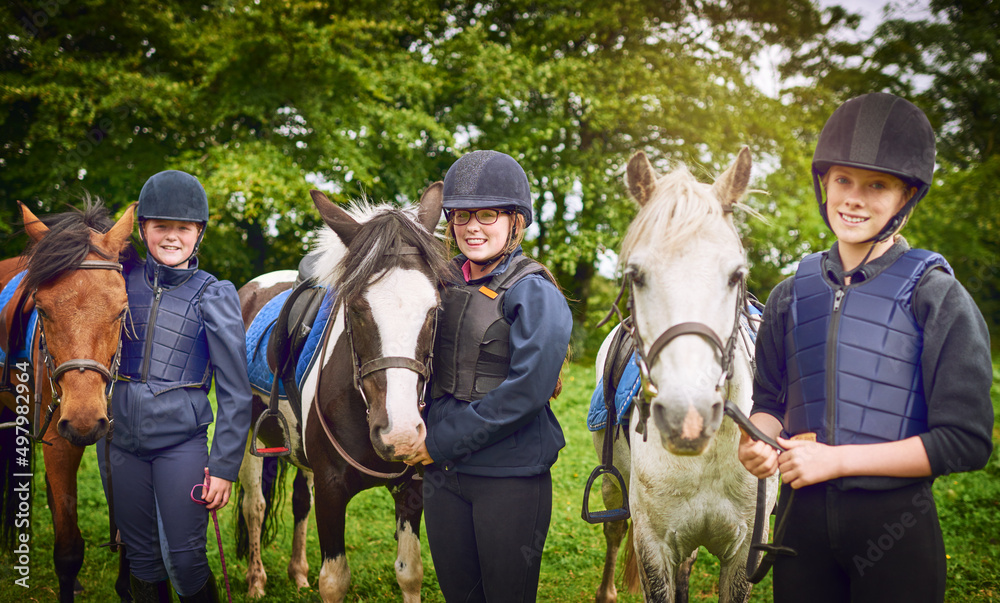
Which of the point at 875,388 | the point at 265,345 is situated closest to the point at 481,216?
the point at 875,388

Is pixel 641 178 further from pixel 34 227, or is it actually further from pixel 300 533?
pixel 300 533

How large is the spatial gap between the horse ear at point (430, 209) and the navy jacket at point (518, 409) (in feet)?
2.25

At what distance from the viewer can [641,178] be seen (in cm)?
201

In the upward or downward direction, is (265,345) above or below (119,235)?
below

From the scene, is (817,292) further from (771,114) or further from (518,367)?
(771,114)

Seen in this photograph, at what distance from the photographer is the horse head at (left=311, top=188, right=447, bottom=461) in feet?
6.75

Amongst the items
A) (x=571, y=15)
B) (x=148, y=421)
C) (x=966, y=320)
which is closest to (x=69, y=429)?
(x=148, y=421)

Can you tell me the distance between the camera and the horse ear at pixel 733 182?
193 cm

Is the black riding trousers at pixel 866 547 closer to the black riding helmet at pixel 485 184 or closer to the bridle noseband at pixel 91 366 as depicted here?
the black riding helmet at pixel 485 184

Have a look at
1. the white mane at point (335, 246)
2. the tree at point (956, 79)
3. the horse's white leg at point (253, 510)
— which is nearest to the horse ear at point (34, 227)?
the white mane at point (335, 246)

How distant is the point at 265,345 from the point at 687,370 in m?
3.08

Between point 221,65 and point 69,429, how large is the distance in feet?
27.8

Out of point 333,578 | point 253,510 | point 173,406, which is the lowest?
point 253,510

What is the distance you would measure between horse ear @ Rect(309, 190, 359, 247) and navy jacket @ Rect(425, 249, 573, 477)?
0.82 metres
